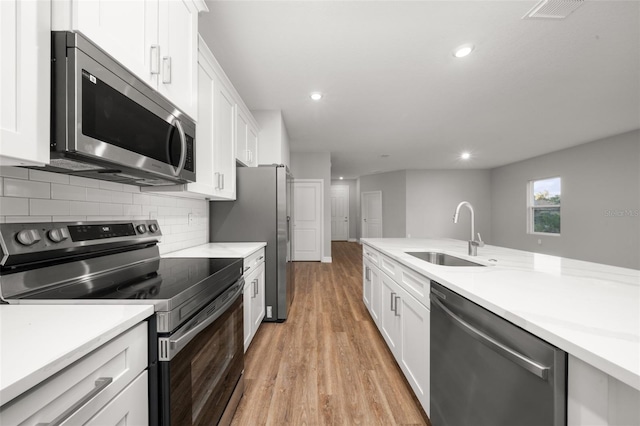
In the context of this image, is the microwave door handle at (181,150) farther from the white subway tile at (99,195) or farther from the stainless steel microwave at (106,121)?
the white subway tile at (99,195)

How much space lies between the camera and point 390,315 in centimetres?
196

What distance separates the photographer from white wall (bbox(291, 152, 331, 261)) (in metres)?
5.96

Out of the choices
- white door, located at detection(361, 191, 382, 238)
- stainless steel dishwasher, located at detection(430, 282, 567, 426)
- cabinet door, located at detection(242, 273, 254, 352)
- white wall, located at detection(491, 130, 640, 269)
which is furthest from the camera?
white door, located at detection(361, 191, 382, 238)

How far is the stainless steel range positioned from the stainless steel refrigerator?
3.70 ft

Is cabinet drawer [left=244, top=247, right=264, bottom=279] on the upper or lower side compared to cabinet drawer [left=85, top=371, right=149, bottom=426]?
upper

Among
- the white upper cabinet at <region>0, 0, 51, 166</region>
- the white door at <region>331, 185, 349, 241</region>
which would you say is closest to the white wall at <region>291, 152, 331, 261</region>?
the white door at <region>331, 185, 349, 241</region>

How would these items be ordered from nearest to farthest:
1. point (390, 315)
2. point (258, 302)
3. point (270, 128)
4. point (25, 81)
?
point (25, 81) < point (390, 315) < point (258, 302) < point (270, 128)

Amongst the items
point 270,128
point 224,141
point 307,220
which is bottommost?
point 307,220

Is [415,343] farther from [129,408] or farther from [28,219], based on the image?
[28,219]

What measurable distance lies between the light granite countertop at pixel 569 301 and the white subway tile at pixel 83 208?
5.71 ft

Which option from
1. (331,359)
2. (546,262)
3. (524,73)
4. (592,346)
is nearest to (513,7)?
(524,73)

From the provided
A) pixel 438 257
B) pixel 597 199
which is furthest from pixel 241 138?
pixel 597 199

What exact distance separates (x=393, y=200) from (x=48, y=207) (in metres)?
8.37

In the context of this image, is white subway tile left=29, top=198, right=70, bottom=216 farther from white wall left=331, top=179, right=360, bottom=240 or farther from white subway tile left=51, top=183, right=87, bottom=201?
white wall left=331, top=179, right=360, bottom=240
